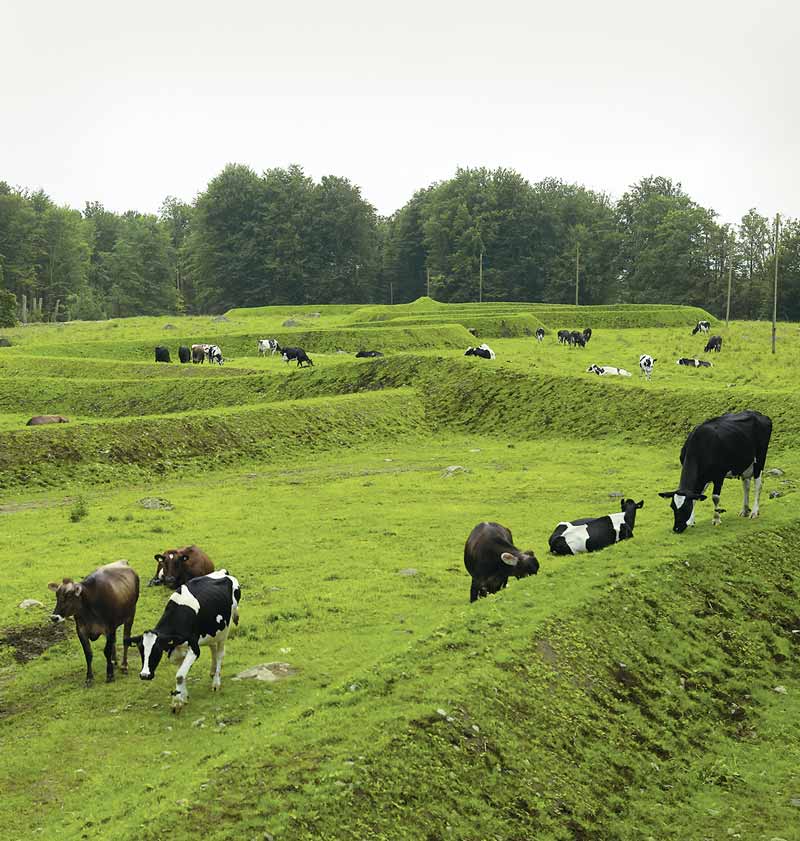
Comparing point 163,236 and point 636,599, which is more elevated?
point 163,236

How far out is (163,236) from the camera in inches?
5571

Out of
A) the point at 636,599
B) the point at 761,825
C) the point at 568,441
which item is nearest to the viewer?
the point at 761,825

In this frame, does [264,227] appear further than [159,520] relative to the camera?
Yes

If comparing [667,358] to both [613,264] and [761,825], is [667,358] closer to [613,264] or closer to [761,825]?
[761,825]

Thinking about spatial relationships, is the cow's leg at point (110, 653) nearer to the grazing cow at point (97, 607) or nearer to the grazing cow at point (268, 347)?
the grazing cow at point (97, 607)

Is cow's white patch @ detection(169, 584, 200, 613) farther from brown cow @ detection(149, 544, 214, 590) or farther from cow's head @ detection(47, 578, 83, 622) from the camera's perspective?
brown cow @ detection(149, 544, 214, 590)

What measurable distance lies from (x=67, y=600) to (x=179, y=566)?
374 centimetres

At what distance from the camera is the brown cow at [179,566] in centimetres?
1742

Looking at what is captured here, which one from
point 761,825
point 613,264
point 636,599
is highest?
point 613,264

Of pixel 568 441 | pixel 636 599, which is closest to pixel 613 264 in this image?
pixel 568 441

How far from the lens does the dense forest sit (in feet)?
401

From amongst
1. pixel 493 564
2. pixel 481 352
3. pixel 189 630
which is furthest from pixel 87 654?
pixel 481 352

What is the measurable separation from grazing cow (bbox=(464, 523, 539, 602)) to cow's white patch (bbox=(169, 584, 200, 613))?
5.49 meters

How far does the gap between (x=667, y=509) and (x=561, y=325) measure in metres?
60.3
